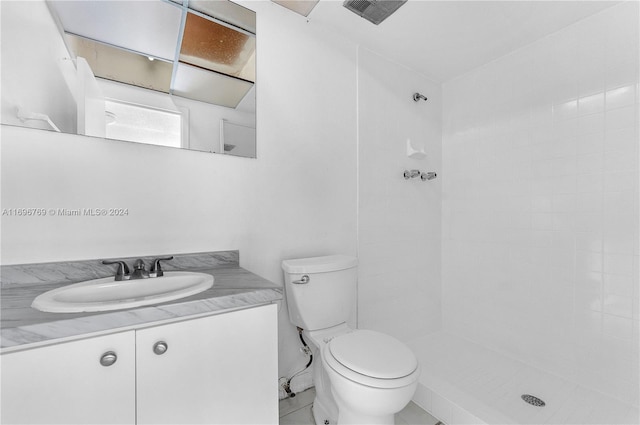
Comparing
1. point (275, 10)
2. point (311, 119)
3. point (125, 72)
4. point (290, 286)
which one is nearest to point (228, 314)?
point (290, 286)

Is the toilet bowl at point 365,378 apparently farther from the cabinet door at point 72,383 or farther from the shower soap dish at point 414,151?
the shower soap dish at point 414,151

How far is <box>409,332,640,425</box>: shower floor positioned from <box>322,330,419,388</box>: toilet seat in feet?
1.78

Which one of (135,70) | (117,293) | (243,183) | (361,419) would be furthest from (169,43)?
(361,419)

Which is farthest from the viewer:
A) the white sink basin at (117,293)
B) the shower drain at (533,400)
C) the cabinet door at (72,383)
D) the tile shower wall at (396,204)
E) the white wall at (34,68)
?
the tile shower wall at (396,204)

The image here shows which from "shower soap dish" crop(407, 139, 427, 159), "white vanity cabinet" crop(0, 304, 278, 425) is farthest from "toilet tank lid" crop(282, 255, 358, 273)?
"shower soap dish" crop(407, 139, 427, 159)

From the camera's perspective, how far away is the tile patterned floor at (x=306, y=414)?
143 cm

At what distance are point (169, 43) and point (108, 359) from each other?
1.33 meters

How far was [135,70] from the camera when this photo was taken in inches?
49.2

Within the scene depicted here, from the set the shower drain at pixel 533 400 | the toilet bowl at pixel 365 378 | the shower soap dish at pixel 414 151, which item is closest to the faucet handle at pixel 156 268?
the toilet bowl at pixel 365 378

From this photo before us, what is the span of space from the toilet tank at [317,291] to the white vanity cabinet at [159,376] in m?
0.43

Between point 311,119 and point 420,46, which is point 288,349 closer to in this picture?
point 311,119

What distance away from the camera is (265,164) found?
156 centimetres

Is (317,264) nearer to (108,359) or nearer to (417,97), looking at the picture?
(108,359)

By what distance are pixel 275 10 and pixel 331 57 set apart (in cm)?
41
